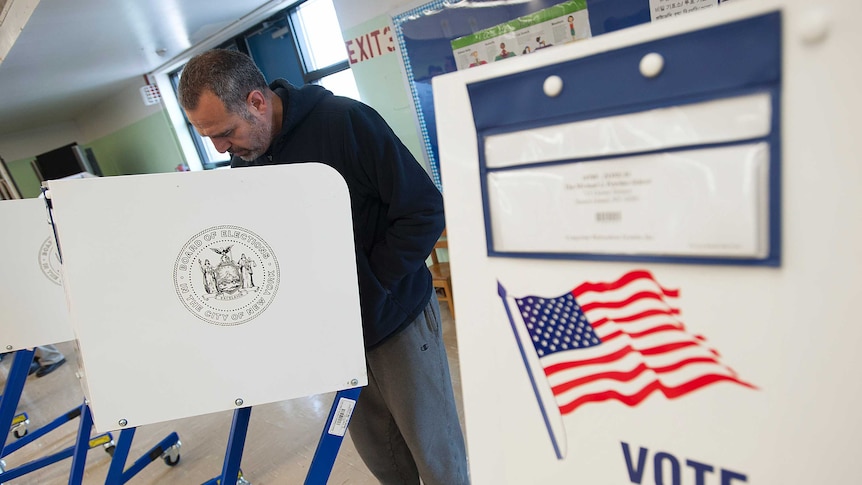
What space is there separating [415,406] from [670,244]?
91 cm

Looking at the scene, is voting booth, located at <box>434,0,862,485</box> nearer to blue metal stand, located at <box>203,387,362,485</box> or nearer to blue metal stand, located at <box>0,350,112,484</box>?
blue metal stand, located at <box>203,387,362,485</box>

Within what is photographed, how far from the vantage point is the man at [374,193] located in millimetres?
1048

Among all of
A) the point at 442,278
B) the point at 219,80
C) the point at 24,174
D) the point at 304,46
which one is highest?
the point at 304,46

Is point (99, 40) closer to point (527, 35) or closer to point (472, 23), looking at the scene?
point (472, 23)

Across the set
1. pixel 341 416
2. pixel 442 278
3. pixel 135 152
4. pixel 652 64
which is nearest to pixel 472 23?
pixel 442 278

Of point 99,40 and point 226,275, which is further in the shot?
point 99,40

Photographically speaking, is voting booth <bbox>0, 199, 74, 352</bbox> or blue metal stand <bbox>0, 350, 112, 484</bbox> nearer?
voting booth <bbox>0, 199, 74, 352</bbox>

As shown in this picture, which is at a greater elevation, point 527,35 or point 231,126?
point 527,35

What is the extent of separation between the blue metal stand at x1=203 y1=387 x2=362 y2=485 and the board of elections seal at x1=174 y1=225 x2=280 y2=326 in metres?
0.23

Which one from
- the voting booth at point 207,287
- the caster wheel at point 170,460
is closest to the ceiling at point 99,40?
the caster wheel at point 170,460

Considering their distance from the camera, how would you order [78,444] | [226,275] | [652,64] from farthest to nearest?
[78,444], [226,275], [652,64]

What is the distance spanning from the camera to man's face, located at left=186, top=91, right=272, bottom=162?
1.03 metres

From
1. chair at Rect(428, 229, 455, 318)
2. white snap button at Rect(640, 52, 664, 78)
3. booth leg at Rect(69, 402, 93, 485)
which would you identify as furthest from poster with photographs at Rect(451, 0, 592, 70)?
booth leg at Rect(69, 402, 93, 485)

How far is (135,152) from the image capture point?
6395 millimetres
